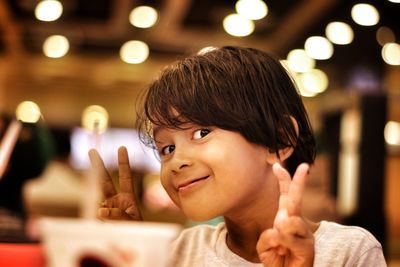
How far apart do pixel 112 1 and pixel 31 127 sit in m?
3.98

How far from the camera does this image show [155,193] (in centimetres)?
711

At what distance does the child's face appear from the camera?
0.84 m

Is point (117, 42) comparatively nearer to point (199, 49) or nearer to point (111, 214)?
point (199, 49)

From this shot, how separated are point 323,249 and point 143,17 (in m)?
5.09

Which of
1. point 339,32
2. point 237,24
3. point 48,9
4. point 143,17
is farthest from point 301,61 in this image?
point 48,9

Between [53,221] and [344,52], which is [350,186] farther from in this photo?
[53,221]

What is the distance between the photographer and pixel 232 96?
0.88 meters

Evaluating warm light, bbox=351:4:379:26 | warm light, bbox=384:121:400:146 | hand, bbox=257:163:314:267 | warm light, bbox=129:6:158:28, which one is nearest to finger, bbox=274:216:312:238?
hand, bbox=257:163:314:267

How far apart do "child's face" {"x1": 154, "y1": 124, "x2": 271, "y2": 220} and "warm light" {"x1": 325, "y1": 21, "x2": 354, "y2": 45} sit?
15.6 ft

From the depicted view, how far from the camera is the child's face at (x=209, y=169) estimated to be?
2.76ft

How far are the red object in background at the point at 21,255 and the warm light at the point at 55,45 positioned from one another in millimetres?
6431

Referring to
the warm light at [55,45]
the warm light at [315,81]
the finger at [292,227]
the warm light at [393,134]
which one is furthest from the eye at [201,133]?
the warm light at [55,45]

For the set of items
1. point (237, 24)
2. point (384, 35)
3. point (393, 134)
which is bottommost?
point (393, 134)

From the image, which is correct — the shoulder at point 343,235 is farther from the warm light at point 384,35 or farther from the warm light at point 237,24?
the warm light at point 237,24
